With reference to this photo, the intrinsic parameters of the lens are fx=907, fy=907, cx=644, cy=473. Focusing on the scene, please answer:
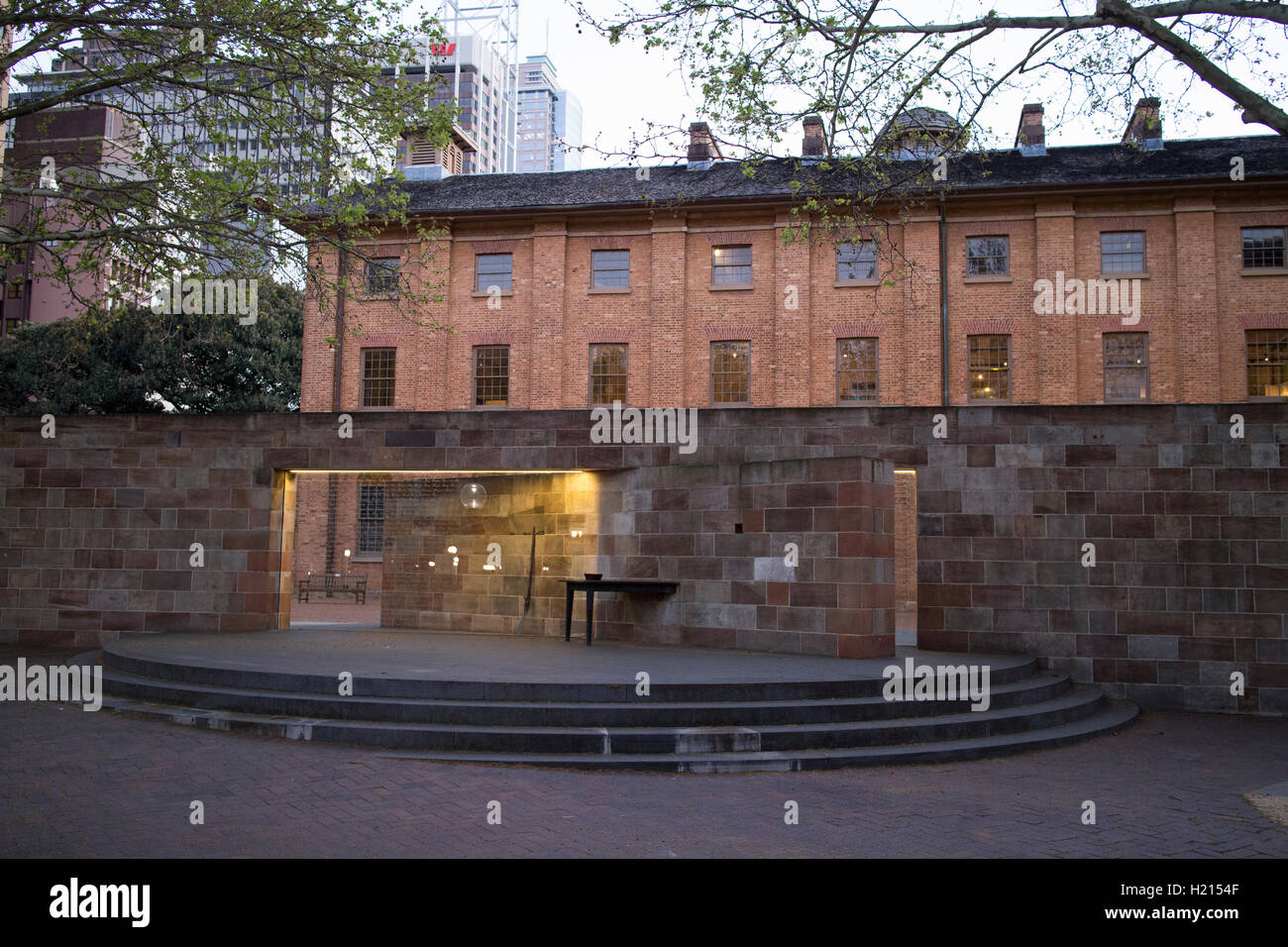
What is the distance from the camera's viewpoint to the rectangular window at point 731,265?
2789cm

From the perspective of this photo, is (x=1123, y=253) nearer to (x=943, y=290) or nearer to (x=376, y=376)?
(x=943, y=290)

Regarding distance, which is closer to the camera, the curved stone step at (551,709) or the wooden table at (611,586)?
the curved stone step at (551,709)

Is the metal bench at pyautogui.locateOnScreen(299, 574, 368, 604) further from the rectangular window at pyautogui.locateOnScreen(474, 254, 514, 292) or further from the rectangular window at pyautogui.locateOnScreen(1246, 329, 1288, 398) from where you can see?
the rectangular window at pyautogui.locateOnScreen(1246, 329, 1288, 398)

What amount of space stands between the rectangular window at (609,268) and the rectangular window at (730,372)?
369cm

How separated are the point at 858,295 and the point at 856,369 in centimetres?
223

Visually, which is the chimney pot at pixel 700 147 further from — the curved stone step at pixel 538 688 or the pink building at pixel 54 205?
the pink building at pixel 54 205

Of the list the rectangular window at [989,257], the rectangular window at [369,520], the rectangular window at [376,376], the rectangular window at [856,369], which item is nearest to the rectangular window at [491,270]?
the rectangular window at [376,376]

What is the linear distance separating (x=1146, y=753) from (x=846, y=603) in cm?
370

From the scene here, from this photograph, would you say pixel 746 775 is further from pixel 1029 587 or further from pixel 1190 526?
pixel 1190 526

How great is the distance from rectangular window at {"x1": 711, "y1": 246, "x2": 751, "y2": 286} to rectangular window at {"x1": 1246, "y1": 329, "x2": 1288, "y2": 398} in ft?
47.1

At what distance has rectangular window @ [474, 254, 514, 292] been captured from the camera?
1146 inches

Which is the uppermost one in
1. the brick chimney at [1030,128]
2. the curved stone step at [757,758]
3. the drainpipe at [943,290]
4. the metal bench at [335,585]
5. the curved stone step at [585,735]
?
the brick chimney at [1030,128]

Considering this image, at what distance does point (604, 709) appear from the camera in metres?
8.57

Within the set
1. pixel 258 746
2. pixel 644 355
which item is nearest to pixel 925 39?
pixel 258 746
